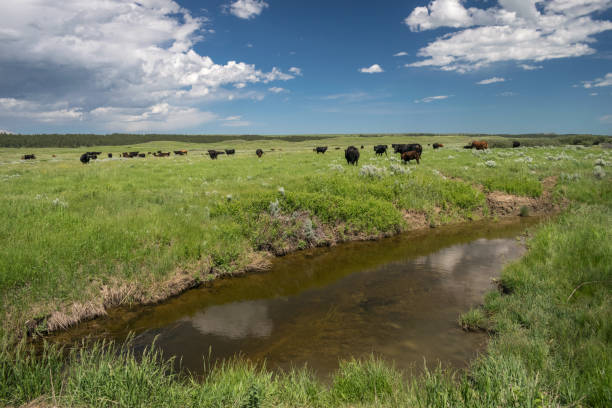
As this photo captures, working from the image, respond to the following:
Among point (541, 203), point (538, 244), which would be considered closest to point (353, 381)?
point (538, 244)

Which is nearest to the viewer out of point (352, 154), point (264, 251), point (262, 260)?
point (262, 260)

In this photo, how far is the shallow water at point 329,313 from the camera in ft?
19.2

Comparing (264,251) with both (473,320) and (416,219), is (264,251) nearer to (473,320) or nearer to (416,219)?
(473,320)

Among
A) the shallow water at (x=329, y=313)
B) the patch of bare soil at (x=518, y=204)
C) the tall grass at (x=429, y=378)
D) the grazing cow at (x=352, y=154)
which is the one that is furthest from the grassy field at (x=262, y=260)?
the grazing cow at (x=352, y=154)

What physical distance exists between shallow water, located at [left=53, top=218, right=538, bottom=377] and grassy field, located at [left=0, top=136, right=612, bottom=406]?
0.57 metres

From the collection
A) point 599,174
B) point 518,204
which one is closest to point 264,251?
point 518,204

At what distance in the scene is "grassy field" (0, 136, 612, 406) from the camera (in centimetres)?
353

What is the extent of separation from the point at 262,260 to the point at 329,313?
3.82m

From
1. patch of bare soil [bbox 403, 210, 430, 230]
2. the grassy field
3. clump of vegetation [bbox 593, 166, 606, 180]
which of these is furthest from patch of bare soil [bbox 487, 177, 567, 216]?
patch of bare soil [bbox 403, 210, 430, 230]

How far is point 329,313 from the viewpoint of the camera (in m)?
7.38

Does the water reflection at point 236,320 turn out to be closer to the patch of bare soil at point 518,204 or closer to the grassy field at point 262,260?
the grassy field at point 262,260

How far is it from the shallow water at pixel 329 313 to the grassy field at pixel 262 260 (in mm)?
567

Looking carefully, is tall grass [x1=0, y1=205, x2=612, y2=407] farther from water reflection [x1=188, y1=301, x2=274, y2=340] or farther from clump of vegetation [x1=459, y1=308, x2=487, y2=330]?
water reflection [x1=188, y1=301, x2=274, y2=340]

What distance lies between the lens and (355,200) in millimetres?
13945
